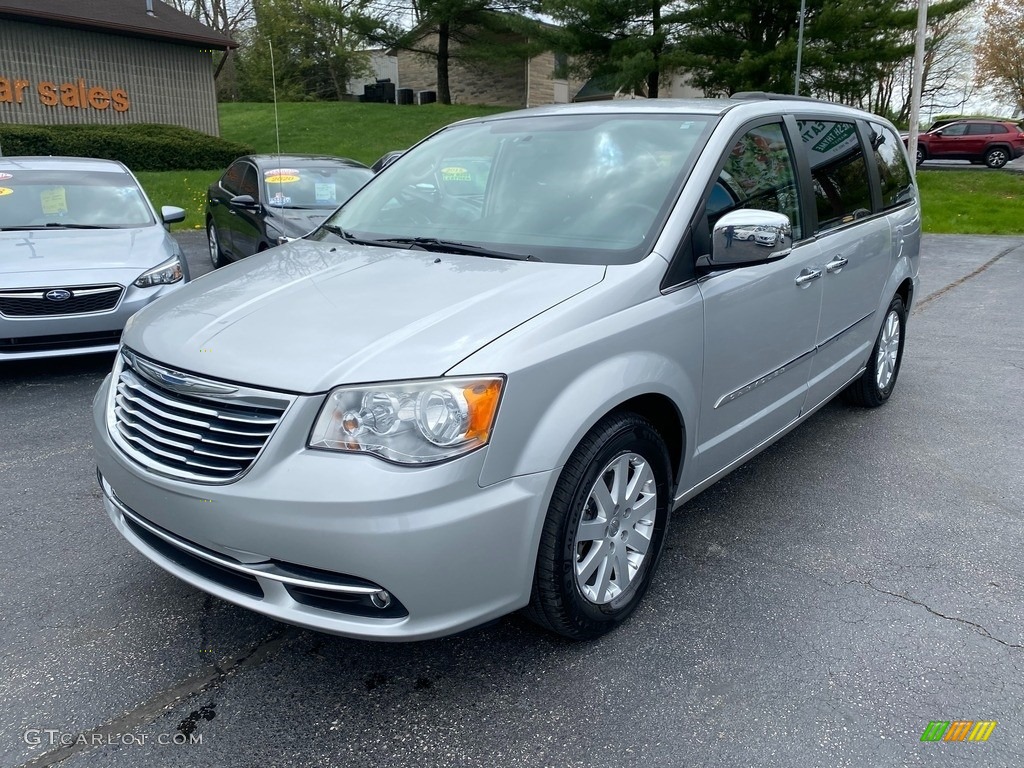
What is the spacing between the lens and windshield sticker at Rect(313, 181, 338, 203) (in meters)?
8.99

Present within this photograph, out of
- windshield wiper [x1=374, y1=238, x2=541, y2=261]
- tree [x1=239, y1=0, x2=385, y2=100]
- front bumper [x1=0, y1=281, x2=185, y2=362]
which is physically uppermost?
tree [x1=239, y1=0, x2=385, y2=100]

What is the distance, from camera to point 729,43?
2309 cm

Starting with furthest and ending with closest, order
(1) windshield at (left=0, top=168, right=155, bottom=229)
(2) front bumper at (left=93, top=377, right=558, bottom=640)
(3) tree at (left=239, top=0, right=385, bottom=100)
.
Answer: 1. (3) tree at (left=239, top=0, right=385, bottom=100)
2. (1) windshield at (left=0, top=168, right=155, bottom=229)
3. (2) front bumper at (left=93, top=377, right=558, bottom=640)

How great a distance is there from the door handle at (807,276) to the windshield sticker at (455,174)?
1.54m

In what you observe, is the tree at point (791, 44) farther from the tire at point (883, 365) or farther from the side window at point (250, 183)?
the tire at point (883, 365)

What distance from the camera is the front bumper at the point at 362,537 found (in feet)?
7.32

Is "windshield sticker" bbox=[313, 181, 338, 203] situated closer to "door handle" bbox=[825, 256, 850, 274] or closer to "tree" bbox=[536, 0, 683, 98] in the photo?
"door handle" bbox=[825, 256, 850, 274]

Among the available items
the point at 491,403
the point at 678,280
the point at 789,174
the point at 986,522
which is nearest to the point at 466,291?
the point at 491,403

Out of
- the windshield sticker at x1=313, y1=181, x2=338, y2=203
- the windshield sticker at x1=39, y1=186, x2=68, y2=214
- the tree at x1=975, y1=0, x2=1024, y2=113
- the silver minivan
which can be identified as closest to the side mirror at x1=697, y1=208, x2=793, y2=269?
the silver minivan

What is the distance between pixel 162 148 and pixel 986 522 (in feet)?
65.7

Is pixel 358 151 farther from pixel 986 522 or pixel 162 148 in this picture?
pixel 986 522

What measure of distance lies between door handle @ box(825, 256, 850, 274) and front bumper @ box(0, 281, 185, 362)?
4.19m

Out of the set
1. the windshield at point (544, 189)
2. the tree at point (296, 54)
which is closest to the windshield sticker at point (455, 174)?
the windshield at point (544, 189)

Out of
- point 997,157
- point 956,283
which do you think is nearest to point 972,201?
point 997,157
